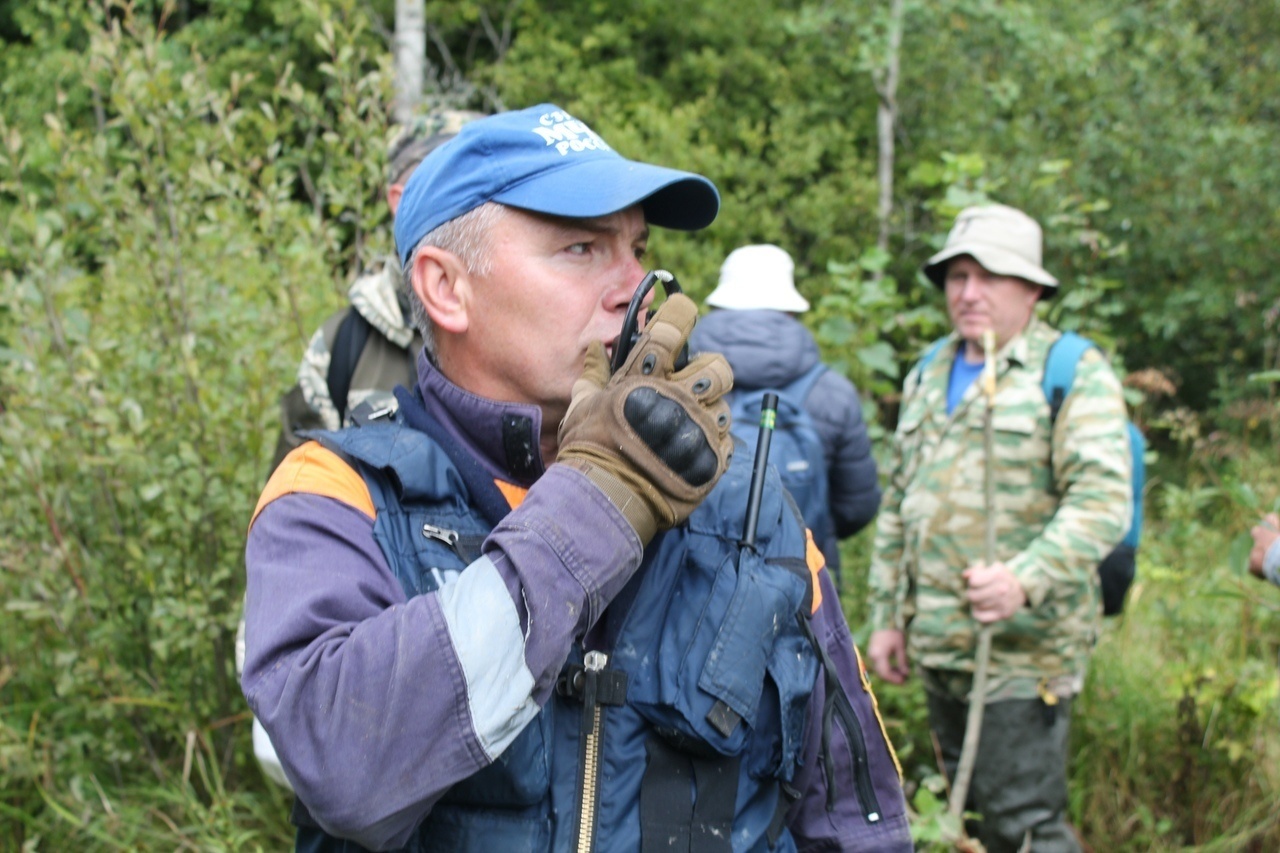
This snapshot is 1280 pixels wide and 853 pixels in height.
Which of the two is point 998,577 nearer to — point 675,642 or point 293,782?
point 675,642

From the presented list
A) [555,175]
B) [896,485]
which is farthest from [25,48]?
[555,175]

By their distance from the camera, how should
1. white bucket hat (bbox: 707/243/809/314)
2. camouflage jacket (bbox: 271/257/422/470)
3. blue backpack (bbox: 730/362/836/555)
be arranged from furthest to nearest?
white bucket hat (bbox: 707/243/809/314), blue backpack (bbox: 730/362/836/555), camouflage jacket (bbox: 271/257/422/470)

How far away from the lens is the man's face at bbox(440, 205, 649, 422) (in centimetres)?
152

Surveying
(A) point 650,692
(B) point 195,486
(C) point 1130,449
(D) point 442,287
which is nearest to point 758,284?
(C) point 1130,449

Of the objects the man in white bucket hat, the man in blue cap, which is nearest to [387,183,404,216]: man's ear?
the man in white bucket hat

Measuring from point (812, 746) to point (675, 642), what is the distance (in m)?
0.33

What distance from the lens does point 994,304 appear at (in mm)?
3486

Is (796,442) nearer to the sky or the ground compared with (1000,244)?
nearer to the ground

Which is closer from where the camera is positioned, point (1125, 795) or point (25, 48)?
point (1125, 795)

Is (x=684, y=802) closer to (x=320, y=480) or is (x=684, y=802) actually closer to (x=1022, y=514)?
(x=320, y=480)

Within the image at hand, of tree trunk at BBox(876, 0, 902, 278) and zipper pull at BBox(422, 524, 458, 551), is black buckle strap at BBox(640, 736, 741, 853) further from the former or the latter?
tree trunk at BBox(876, 0, 902, 278)

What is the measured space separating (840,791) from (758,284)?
2.88 metres

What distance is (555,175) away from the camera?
1493 mm

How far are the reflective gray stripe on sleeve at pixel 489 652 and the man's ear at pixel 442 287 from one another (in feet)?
1.67
